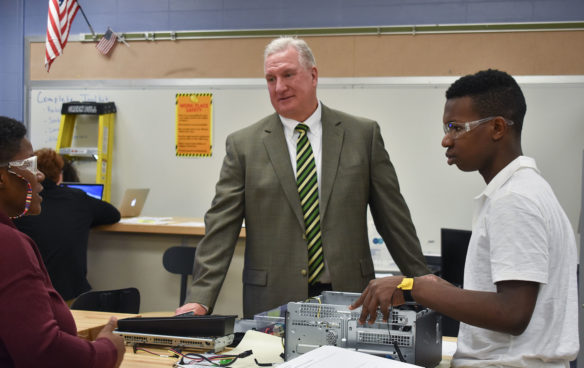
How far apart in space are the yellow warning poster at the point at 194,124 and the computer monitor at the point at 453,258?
2.44m

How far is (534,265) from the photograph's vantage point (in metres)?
1.07

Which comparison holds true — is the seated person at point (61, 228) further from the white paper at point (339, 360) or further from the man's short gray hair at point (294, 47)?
the white paper at point (339, 360)

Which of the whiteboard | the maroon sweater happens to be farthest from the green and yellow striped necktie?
the whiteboard

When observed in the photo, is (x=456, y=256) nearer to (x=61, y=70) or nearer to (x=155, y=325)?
(x=155, y=325)

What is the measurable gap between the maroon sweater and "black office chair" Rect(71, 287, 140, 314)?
1.39 metres

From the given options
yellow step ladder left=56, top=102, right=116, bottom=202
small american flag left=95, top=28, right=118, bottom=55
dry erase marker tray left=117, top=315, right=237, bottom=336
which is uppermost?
small american flag left=95, top=28, right=118, bottom=55

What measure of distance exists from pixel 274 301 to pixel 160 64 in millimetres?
3678

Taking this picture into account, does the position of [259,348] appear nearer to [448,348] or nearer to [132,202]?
[448,348]

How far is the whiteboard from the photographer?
4.33 meters

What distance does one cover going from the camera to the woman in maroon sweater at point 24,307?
41.8 inches

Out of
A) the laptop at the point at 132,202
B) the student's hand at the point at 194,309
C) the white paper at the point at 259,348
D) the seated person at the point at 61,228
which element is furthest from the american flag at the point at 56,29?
the white paper at the point at 259,348

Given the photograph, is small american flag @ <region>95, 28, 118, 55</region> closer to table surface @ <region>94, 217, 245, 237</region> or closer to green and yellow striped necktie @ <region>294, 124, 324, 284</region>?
table surface @ <region>94, 217, 245, 237</region>

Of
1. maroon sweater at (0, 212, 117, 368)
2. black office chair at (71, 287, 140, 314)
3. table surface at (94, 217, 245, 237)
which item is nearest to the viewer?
maroon sweater at (0, 212, 117, 368)

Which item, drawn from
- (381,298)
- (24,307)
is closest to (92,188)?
(24,307)
